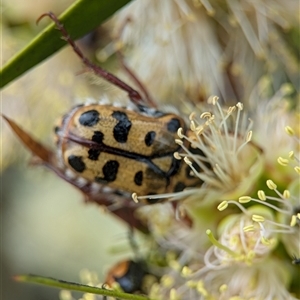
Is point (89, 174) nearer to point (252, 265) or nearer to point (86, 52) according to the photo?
point (252, 265)

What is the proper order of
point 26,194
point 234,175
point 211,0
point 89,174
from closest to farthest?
point 89,174, point 234,175, point 211,0, point 26,194

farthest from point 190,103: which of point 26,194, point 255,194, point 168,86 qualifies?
point 26,194

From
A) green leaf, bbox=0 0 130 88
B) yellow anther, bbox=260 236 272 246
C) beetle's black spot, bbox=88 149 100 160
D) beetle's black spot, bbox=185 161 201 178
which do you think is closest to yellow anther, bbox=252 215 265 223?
yellow anther, bbox=260 236 272 246

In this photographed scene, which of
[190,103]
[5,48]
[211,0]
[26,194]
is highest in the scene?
[5,48]

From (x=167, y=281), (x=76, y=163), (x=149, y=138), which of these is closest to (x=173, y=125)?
(x=149, y=138)

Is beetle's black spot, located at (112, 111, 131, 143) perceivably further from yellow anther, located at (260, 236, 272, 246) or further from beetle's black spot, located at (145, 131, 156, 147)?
yellow anther, located at (260, 236, 272, 246)

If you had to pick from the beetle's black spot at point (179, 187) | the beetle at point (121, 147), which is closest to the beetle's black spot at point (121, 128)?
the beetle at point (121, 147)
